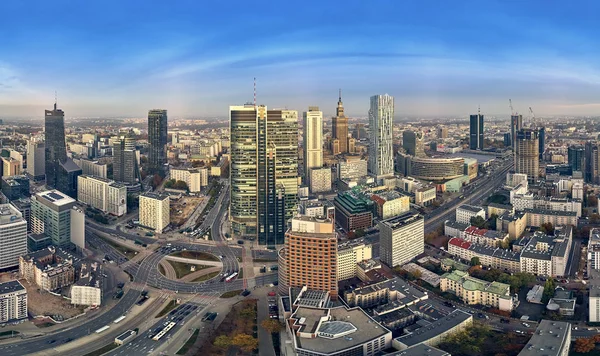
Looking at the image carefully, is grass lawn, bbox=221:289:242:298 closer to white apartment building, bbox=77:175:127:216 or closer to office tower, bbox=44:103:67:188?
white apartment building, bbox=77:175:127:216

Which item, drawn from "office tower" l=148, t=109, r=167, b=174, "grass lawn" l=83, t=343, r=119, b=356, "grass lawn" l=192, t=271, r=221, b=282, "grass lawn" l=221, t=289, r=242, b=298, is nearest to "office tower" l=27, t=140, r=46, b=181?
"office tower" l=148, t=109, r=167, b=174

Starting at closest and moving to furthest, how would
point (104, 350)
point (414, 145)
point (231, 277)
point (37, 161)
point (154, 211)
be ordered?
point (104, 350), point (231, 277), point (154, 211), point (37, 161), point (414, 145)

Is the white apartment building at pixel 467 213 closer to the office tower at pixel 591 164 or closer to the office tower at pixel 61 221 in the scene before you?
the office tower at pixel 591 164

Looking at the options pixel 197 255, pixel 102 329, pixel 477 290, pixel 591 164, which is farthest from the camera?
pixel 591 164

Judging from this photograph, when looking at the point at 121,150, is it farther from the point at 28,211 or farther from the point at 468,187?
the point at 468,187

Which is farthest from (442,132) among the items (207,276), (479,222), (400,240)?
(207,276)

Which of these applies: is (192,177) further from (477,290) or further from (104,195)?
(477,290)
